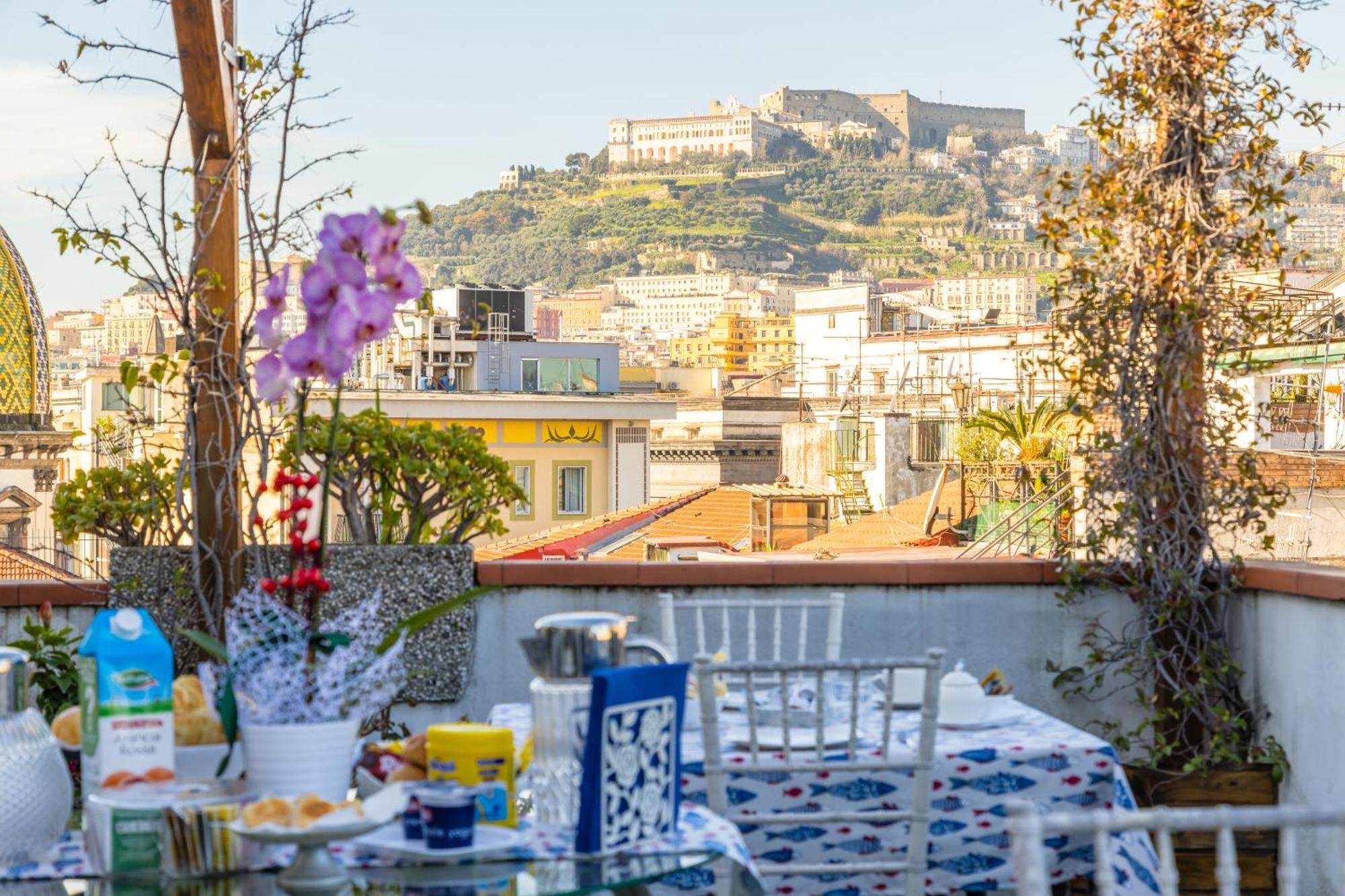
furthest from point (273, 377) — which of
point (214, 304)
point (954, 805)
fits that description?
point (214, 304)

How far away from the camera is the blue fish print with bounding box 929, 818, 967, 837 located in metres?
3.00

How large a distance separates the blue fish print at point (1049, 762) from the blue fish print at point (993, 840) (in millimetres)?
142

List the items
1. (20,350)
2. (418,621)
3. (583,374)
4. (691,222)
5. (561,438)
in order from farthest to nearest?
(691,222) < (583,374) < (20,350) < (561,438) < (418,621)

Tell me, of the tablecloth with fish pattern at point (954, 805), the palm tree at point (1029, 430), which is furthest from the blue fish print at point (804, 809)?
the palm tree at point (1029, 430)

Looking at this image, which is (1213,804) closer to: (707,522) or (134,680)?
(134,680)

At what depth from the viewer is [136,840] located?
1.88 m

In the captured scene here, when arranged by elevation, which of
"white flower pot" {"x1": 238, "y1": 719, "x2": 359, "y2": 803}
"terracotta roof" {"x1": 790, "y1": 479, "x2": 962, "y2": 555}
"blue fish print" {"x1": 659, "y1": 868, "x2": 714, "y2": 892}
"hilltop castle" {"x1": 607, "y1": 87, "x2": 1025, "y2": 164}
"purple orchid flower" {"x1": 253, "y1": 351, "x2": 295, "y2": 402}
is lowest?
"terracotta roof" {"x1": 790, "y1": 479, "x2": 962, "y2": 555}

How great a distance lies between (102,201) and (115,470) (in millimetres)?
668

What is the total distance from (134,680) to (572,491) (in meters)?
30.6

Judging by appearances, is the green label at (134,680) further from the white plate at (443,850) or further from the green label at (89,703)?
the white plate at (443,850)

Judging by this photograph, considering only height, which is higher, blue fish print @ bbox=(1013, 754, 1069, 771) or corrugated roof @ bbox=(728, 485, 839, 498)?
blue fish print @ bbox=(1013, 754, 1069, 771)

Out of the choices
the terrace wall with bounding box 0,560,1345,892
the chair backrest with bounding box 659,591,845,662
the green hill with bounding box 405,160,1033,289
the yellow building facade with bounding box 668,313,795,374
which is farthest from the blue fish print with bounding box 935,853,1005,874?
the green hill with bounding box 405,160,1033,289

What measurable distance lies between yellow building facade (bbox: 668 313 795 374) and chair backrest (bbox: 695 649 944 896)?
104340 mm

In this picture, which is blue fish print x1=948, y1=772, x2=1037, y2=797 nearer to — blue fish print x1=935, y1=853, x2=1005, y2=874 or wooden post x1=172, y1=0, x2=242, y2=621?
blue fish print x1=935, y1=853, x2=1005, y2=874
